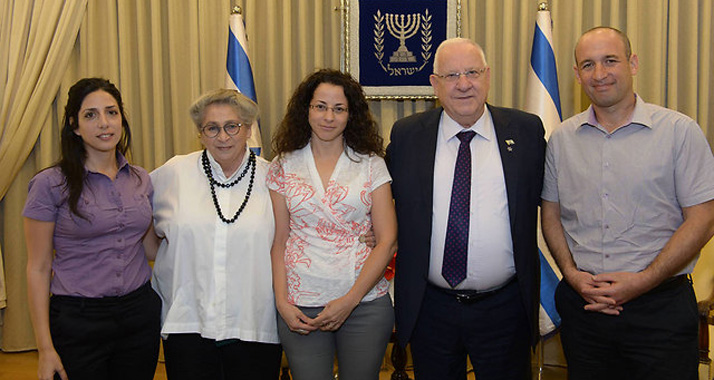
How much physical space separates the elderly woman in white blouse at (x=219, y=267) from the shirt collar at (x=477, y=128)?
78 cm

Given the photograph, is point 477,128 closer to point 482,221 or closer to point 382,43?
point 482,221

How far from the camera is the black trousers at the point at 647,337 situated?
80.4 inches

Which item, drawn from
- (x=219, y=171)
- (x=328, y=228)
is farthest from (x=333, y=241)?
(x=219, y=171)

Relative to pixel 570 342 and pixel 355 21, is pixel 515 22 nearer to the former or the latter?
pixel 355 21

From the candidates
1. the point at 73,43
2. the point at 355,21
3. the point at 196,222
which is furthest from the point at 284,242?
the point at 73,43

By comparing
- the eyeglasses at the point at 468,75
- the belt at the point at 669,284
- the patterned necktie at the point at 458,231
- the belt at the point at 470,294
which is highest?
the eyeglasses at the point at 468,75

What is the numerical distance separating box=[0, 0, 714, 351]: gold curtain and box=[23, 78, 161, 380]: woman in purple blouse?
7.21ft

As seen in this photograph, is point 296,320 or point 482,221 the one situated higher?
point 482,221

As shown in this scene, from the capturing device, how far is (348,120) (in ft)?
7.81

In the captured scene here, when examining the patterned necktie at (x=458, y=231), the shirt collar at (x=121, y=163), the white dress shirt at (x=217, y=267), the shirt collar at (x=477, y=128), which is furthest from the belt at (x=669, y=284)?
the shirt collar at (x=121, y=163)

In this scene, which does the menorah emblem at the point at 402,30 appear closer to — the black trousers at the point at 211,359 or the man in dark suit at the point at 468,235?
the man in dark suit at the point at 468,235

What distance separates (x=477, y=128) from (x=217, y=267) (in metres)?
1.16

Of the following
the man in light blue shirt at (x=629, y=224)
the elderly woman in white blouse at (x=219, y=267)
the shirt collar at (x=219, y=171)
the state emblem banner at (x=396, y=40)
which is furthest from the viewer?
the state emblem banner at (x=396, y=40)

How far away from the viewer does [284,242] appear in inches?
92.2
